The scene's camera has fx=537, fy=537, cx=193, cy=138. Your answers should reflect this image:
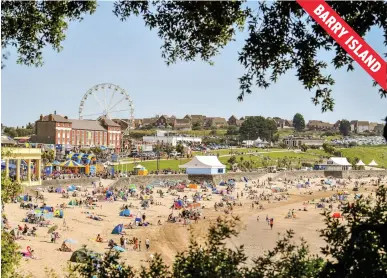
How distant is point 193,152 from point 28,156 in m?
42.5

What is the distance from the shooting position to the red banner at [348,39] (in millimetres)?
4148

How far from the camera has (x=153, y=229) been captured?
26906 millimetres

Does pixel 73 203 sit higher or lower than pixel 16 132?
lower

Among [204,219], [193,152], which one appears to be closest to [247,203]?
[204,219]

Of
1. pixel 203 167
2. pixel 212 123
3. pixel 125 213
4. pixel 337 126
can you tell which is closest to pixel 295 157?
pixel 203 167

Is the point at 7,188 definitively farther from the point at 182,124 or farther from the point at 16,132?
the point at 182,124

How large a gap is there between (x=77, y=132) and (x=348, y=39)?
65420 millimetres

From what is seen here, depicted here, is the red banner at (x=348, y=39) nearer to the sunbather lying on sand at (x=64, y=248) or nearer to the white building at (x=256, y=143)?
the sunbather lying on sand at (x=64, y=248)

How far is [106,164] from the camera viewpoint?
57094 millimetres

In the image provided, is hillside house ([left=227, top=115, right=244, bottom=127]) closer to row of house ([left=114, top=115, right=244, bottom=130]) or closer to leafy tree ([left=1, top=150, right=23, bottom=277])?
row of house ([left=114, top=115, right=244, bottom=130])

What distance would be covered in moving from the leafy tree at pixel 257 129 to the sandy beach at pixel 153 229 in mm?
62284

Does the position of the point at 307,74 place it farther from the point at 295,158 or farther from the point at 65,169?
the point at 295,158

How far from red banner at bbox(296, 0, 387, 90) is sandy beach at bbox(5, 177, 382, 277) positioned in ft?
38.5

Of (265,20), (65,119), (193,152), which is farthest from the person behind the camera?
(193,152)
